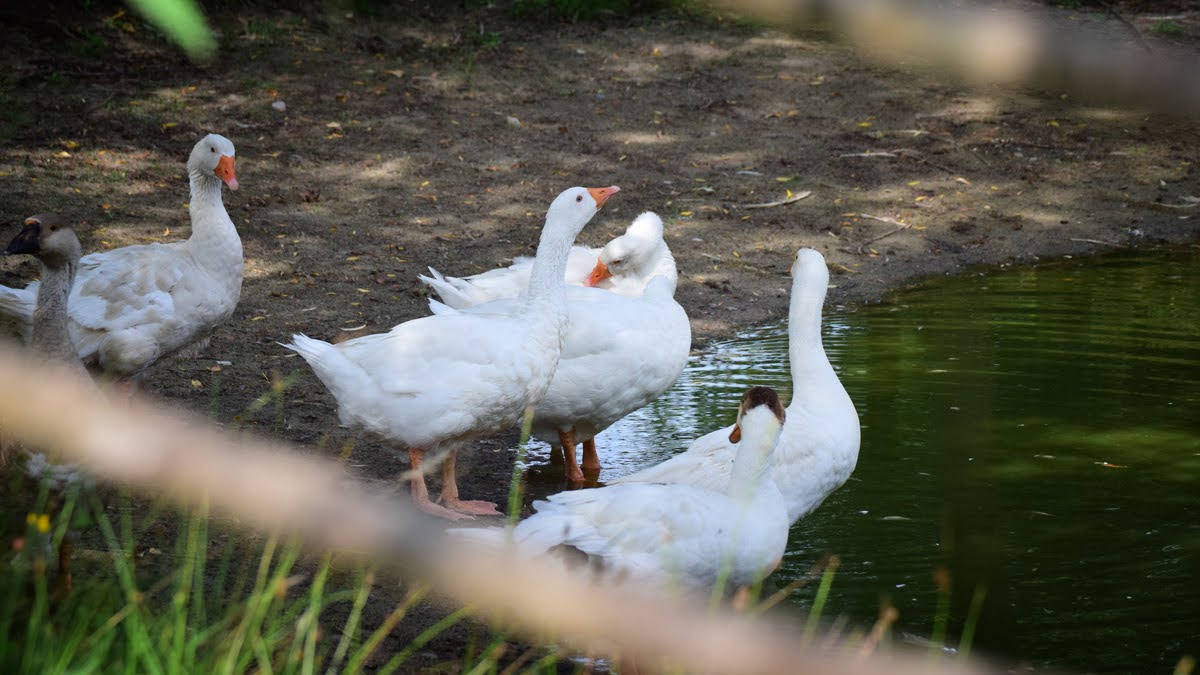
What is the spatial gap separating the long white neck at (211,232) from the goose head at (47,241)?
1.38 metres

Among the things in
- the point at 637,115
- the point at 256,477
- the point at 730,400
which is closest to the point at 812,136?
the point at 637,115

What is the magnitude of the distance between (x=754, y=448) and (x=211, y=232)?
3.18 m

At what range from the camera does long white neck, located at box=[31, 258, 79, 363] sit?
13.2 feet

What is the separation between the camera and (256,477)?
8.00 feet

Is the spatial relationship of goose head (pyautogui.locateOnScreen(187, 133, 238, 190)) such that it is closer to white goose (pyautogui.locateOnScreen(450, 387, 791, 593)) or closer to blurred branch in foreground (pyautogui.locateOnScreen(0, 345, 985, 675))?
blurred branch in foreground (pyautogui.locateOnScreen(0, 345, 985, 675))

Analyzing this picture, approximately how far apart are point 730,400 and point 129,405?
289 cm

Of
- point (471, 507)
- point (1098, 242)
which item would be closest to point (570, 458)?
point (471, 507)

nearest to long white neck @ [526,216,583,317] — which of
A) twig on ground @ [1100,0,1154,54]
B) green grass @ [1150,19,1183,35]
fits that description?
twig on ground @ [1100,0,1154,54]

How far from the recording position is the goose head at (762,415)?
4051mm

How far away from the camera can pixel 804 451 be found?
466 centimetres

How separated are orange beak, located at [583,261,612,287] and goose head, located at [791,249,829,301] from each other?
4.78 feet

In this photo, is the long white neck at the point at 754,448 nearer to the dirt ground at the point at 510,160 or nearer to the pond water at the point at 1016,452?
the pond water at the point at 1016,452

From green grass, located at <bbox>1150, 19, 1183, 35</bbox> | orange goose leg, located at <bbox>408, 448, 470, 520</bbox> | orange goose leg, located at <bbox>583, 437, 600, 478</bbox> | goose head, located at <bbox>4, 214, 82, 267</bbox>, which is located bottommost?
orange goose leg, located at <bbox>583, 437, 600, 478</bbox>

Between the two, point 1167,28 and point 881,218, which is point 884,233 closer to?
point 881,218
